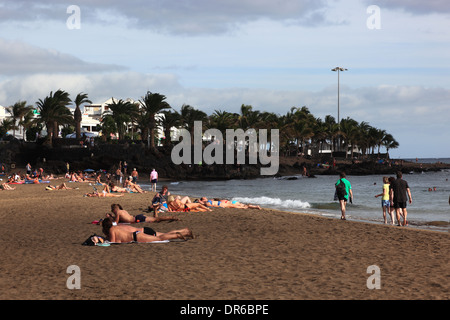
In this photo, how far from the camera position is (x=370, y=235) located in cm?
1244

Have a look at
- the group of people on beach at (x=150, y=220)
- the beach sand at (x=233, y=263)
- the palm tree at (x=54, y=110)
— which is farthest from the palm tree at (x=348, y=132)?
the beach sand at (x=233, y=263)

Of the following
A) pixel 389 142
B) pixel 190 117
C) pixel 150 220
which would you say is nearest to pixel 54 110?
pixel 190 117

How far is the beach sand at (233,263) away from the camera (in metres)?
6.81

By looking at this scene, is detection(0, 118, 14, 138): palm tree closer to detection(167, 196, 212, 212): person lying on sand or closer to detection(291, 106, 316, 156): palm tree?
detection(291, 106, 316, 156): palm tree

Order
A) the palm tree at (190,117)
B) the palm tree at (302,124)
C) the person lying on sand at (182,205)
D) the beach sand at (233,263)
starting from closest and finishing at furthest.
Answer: the beach sand at (233,263) < the person lying on sand at (182,205) < the palm tree at (190,117) < the palm tree at (302,124)

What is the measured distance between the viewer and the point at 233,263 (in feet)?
29.1

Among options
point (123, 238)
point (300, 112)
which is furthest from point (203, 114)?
point (123, 238)

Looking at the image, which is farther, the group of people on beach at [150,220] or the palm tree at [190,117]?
the palm tree at [190,117]

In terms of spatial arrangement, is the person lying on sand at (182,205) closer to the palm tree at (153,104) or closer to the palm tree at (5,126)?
the palm tree at (153,104)

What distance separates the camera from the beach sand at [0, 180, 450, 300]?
681 cm

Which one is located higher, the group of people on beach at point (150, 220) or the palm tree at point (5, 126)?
the palm tree at point (5, 126)

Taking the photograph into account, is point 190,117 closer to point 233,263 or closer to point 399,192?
point 399,192

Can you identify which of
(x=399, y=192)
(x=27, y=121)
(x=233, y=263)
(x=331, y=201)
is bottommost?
(x=331, y=201)

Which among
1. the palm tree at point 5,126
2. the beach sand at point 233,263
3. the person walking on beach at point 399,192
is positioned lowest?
the beach sand at point 233,263
